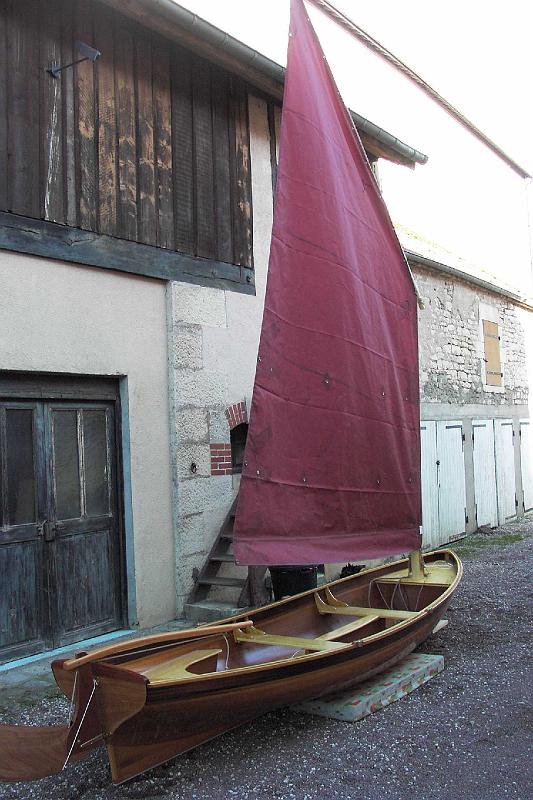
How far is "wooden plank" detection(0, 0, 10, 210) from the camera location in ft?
15.8

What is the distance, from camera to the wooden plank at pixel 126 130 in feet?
18.7

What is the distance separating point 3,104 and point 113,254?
1.25 m

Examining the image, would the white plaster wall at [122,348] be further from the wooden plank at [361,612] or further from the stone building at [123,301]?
the wooden plank at [361,612]

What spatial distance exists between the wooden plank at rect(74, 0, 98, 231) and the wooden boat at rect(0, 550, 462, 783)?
10.2ft

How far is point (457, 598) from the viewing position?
6.98 metres

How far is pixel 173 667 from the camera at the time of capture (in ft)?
11.5

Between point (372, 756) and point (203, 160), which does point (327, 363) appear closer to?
point (372, 756)

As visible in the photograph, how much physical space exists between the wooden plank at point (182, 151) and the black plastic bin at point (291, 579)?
278 centimetres

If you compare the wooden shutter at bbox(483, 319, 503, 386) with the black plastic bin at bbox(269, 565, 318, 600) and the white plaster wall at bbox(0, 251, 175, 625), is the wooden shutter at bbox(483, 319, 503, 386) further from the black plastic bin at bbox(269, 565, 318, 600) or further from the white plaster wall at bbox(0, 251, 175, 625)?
the white plaster wall at bbox(0, 251, 175, 625)

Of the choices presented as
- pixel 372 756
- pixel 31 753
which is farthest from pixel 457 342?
pixel 31 753

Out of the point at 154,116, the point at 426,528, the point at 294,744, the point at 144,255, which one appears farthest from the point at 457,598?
the point at 154,116

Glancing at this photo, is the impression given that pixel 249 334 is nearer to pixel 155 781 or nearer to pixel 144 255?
pixel 144 255

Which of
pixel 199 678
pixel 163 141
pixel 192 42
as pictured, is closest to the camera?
pixel 199 678

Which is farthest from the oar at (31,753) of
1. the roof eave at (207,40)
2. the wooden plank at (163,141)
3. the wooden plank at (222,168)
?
the roof eave at (207,40)
